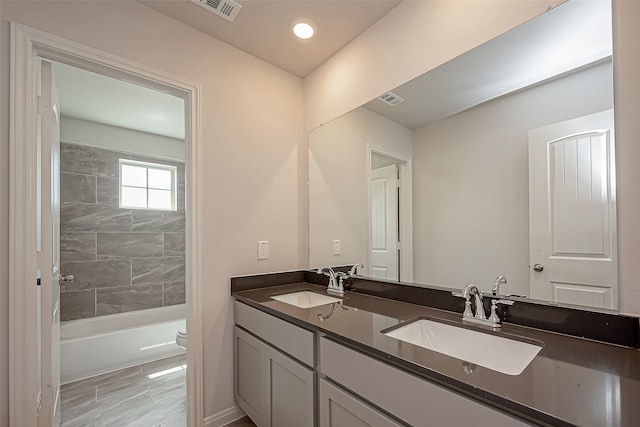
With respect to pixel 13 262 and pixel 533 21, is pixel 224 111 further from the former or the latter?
pixel 533 21

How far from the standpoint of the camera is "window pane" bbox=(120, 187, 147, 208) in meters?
3.48

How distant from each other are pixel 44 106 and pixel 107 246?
2287mm

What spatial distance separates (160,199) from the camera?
149 inches

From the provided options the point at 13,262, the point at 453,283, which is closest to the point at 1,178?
the point at 13,262

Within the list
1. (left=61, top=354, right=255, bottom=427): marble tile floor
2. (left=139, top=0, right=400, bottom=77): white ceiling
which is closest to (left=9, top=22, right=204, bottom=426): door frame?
(left=139, top=0, right=400, bottom=77): white ceiling

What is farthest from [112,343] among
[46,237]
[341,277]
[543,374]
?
[543,374]

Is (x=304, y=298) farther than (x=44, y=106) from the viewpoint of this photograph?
Yes

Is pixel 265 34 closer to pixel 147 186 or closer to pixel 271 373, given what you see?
pixel 271 373

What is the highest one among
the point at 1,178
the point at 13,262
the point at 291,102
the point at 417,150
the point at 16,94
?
the point at 291,102

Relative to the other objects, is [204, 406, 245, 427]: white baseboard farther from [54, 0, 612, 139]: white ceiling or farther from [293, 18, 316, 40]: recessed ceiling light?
[293, 18, 316, 40]: recessed ceiling light

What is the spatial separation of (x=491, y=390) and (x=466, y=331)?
48 cm

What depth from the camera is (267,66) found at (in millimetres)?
2150

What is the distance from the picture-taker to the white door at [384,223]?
5.65 feet

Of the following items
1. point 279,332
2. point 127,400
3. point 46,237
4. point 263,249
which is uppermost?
point 46,237
